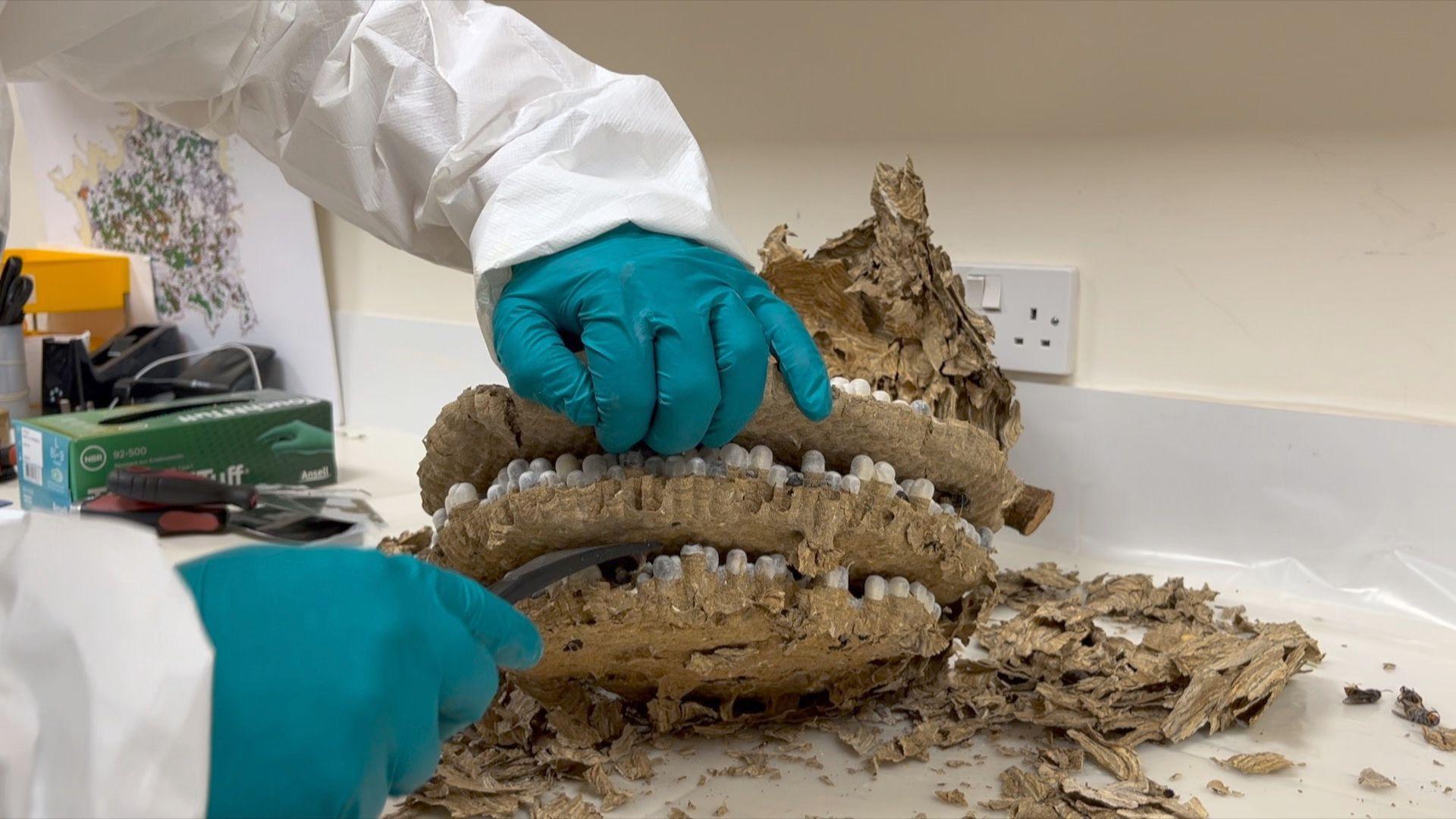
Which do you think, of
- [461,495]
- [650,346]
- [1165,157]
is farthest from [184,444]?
[1165,157]

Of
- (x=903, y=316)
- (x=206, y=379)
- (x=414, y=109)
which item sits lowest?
(x=206, y=379)

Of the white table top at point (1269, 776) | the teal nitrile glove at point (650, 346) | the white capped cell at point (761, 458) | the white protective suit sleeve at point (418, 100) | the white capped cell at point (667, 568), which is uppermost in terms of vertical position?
the white protective suit sleeve at point (418, 100)

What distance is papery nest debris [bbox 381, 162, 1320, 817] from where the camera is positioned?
74cm

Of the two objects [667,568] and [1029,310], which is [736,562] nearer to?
[667,568]

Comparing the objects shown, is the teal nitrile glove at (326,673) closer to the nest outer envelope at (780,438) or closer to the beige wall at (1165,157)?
the nest outer envelope at (780,438)

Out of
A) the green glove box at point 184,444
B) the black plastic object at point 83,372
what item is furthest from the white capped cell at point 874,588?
the black plastic object at point 83,372

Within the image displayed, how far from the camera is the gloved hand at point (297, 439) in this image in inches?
65.6

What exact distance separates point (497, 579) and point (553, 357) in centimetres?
16

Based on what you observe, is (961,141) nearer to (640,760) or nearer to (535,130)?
(535,130)

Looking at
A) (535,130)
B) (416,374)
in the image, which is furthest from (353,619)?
(416,374)

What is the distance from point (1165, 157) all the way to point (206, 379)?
1612 mm

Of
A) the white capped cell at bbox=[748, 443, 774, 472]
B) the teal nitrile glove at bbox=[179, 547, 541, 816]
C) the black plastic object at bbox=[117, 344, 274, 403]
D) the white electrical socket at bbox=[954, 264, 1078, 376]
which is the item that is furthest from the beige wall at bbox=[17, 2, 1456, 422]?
the black plastic object at bbox=[117, 344, 274, 403]

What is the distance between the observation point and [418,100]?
101 cm

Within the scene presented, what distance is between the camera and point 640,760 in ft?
2.74
